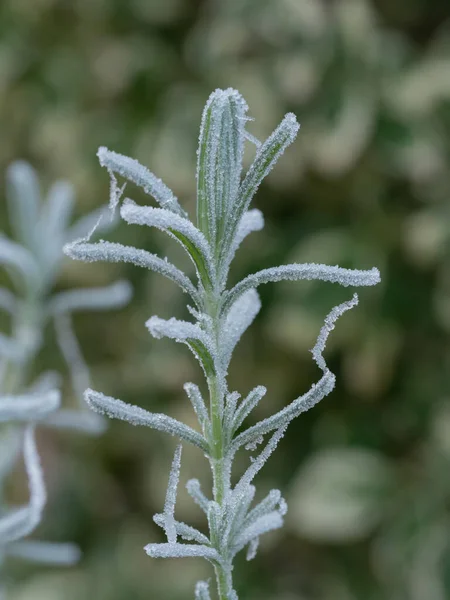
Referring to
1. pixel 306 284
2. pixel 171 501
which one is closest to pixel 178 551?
pixel 171 501

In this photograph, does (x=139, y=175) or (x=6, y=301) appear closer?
(x=139, y=175)

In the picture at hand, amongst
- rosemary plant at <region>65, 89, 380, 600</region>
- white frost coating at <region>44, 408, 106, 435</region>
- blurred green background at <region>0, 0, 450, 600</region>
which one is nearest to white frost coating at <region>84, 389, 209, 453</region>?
rosemary plant at <region>65, 89, 380, 600</region>

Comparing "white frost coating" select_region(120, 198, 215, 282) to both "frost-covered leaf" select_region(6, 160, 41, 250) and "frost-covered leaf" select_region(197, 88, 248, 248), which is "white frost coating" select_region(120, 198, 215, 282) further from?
"frost-covered leaf" select_region(6, 160, 41, 250)

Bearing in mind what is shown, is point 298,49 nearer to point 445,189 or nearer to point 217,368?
point 445,189

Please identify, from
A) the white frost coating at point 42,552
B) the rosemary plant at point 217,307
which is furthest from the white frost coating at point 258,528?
the white frost coating at point 42,552

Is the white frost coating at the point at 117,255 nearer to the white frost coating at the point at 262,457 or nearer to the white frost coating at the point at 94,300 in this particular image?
the white frost coating at the point at 262,457

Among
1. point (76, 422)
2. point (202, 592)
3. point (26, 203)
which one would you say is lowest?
point (202, 592)

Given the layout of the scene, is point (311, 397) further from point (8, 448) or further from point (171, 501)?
point (8, 448)

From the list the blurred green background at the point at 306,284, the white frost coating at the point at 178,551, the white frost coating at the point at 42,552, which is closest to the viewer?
the white frost coating at the point at 178,551
